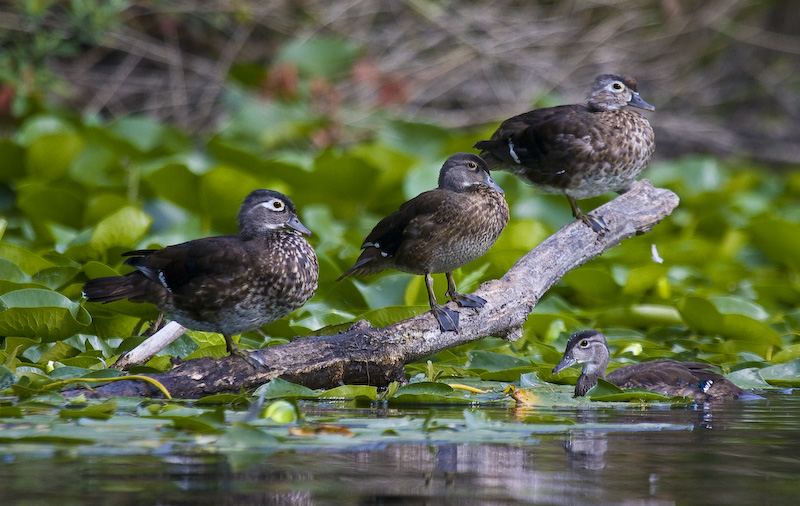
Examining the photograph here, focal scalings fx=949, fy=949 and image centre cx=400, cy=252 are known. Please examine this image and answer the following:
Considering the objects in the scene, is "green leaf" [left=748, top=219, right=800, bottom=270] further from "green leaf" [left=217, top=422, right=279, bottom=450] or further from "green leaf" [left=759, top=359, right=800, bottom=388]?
"green leaf" [left=217, top=422, right=279, bottom=450]

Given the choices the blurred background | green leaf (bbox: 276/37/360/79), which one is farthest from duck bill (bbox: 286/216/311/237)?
green leaf (bbox: 276/37/360/79)

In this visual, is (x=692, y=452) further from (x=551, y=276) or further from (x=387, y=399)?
(x=551, y=276)

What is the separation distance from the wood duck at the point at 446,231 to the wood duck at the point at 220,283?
552mm

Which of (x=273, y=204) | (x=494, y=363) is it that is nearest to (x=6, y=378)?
(x=273, y=204)

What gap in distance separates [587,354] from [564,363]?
12 cm

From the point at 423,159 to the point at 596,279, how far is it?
3106 mm

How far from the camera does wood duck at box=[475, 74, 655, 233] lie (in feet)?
16.3

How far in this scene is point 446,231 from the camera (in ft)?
15.0

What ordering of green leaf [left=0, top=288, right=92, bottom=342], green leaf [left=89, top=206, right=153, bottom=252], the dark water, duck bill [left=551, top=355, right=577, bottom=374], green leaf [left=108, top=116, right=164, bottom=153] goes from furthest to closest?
green leaf [left=108, top=116, right=164, bottom=153] → green leaf [left=89, top=206, right=153, bottom=252] → duck bill [left=551, top=355, right=577, bottom=374] → green leaf [left=0, top=288, right=92, bottom=342] → the dark water

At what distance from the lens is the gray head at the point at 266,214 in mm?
4457

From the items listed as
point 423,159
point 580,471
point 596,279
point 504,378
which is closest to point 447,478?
point 580,471

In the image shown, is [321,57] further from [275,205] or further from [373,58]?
[275,205]

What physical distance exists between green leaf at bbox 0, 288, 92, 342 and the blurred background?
155 inches

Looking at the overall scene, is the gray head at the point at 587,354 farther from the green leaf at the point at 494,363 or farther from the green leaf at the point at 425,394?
the green leaf at the point at 425,394
